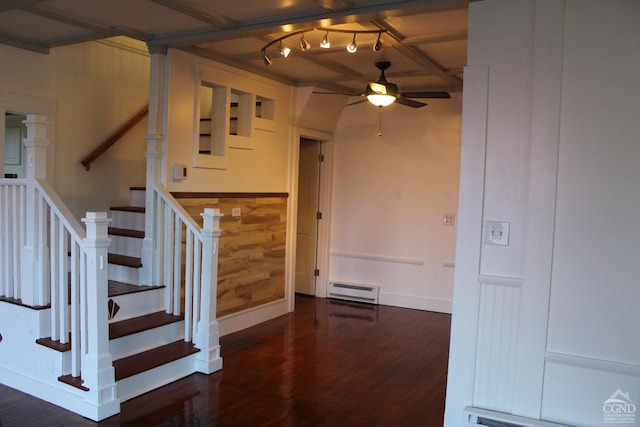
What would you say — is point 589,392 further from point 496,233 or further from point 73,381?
point 73,381

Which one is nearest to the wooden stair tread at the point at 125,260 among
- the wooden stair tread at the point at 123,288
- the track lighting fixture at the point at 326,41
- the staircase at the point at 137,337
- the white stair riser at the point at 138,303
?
the staircase at the point at 137,337

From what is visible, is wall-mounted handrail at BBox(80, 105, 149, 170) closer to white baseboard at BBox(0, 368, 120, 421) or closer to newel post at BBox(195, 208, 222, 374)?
newel post at BBox(195, 208, 222, 374)

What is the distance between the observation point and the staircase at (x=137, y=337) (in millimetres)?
3535

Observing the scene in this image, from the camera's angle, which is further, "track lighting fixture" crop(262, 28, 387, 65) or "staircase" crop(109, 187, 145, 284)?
"staircase" crop(109, 187, 145, 284)

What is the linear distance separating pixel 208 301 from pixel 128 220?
1525mm

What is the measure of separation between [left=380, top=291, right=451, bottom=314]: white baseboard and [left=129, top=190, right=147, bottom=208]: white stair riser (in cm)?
319

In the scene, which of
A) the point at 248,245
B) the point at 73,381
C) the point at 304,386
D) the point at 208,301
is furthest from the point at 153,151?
the point at 304,386

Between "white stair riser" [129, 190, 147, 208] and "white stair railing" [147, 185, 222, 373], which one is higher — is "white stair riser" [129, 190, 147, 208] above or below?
above

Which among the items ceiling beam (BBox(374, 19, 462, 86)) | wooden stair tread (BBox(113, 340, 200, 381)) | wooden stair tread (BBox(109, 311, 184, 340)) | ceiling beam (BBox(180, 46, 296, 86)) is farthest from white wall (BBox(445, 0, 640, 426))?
ceiling beam (BBox(180, 46, 296, 86))

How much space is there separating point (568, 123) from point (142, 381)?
315cm

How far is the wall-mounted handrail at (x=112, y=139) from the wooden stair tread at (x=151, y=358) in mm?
2017

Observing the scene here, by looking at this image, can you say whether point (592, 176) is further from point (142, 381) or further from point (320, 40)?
point (142, 381)

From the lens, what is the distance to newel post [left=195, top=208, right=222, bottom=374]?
4.05 metres
